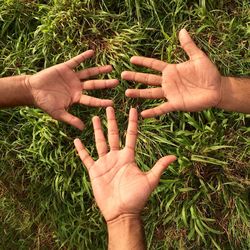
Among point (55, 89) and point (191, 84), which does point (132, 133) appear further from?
point (55, 89)

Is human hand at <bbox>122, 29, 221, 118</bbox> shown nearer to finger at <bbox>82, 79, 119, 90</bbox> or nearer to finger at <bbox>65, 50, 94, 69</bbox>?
finger at <bbox>82, 79, 119, 90</bbox>

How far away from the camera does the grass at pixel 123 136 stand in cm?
368

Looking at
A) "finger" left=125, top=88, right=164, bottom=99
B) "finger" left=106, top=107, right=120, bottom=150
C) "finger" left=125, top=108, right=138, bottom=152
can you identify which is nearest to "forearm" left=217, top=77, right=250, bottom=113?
"finger" left=125, top=88, right=164, bottom=99

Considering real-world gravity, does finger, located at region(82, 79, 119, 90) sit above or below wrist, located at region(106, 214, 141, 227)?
above

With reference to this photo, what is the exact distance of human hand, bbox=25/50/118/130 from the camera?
11.0 feet

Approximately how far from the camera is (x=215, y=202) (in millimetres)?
3723

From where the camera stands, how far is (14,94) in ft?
11.2

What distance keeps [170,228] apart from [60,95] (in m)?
1.53

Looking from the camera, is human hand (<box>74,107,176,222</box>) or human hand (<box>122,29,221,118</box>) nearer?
human hand (<box>74,107,176,222</box>)

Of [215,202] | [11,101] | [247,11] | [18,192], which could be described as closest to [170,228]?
[215,202]

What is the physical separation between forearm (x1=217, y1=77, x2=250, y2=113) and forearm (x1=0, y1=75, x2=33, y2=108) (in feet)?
4.98

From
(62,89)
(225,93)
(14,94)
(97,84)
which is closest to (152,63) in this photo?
(97,84)

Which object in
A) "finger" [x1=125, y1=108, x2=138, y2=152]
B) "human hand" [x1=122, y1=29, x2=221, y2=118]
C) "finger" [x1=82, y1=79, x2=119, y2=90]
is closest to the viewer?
"finger" [x1=125, y1=108, x2=138, y2=152]

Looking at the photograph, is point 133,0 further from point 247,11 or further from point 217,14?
point 247,11
